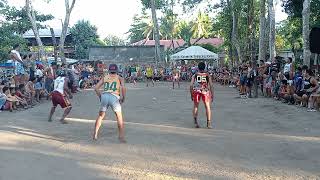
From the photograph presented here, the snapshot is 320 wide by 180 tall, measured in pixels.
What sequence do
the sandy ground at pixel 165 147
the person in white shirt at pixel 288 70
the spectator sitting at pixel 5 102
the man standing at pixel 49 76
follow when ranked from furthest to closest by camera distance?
the man standing at pixel 49 76
the person in white shirt at pixel 288 70
the spectator sitting at pixel 5 102
the sandy ground at pixel 165 147

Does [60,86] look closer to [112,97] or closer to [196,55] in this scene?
[112,97]

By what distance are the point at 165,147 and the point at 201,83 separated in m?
3.09

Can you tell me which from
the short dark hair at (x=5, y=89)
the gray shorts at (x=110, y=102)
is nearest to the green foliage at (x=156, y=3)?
the short dark hair at (x=5, y=89)

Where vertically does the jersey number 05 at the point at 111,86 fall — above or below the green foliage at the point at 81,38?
below

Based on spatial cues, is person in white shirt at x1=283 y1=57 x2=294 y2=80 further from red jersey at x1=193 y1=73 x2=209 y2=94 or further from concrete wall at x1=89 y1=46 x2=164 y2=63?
concrete wall at x1=89 y1=46 x2=164 y2=63

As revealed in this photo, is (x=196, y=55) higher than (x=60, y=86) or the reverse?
higher

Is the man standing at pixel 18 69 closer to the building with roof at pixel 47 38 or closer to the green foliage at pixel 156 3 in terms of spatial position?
the building with roof at pixel 47 38

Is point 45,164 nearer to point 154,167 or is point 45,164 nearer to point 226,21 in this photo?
point 154,167

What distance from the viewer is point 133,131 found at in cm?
1109

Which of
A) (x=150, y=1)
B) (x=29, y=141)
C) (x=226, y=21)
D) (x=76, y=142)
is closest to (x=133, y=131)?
(x=76, y=142)

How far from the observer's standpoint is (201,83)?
1179cm

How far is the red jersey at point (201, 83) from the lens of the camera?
38.5 feet

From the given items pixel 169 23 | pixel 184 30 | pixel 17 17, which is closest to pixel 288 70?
pixel 17 17

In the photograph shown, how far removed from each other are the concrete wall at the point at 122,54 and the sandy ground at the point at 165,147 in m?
28.2
